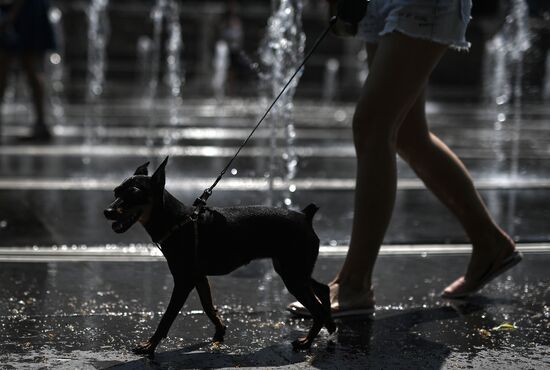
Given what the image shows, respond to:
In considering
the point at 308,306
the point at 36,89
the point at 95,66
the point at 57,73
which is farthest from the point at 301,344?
the point at 57,73

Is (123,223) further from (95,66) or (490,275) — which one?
(95,66)

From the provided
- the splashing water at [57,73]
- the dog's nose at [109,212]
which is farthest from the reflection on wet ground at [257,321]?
the splashing water at [57,73]

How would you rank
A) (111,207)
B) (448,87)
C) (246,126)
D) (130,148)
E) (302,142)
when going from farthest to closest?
(448,87)
(246,126)
(302,142)
(130,148)
(111,207)

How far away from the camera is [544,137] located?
13508 millimetres

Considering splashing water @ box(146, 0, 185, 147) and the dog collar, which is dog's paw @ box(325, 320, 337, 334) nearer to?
the dog collar

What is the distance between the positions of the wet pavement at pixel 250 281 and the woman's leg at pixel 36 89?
148 centimetres

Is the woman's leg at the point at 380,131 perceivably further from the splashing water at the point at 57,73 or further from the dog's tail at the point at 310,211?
the splashing water at the point at 57,73

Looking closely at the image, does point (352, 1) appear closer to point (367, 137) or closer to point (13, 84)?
point (367, 137)

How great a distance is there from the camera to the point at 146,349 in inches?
145

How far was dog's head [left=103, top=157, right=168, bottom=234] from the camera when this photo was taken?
352 centimetres

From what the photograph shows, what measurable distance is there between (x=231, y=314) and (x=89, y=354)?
0.75 m

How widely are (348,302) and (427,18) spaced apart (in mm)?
1053

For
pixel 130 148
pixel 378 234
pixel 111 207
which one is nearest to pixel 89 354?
pixel 111 207

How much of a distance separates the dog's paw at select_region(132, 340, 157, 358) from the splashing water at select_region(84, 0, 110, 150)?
8.76m
